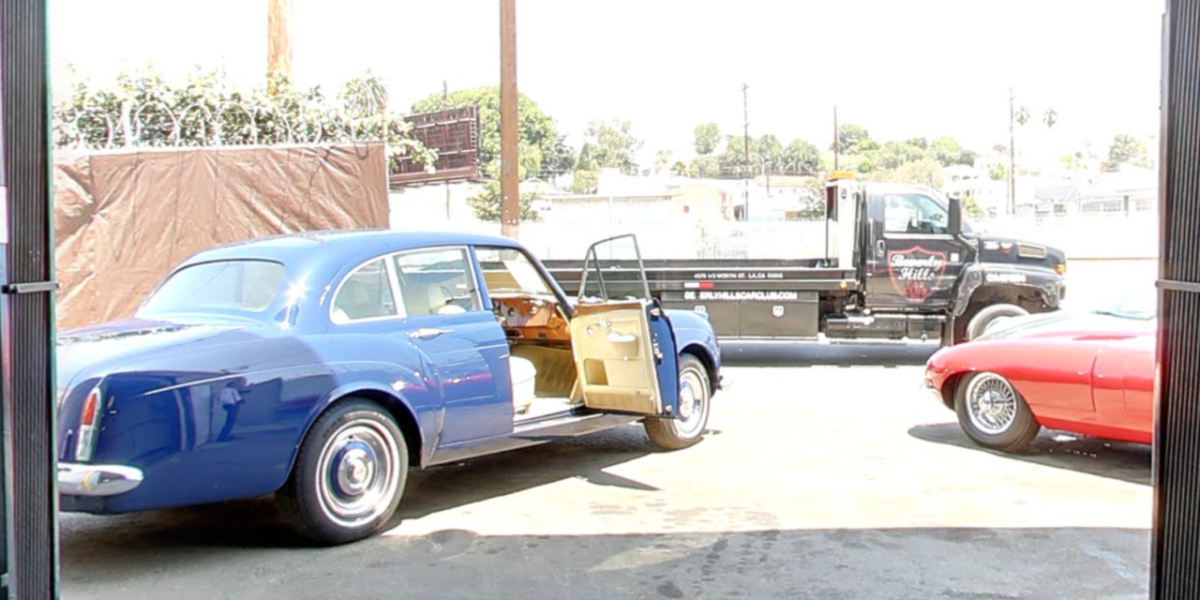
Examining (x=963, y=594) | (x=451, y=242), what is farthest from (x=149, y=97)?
(x=963, y=594)

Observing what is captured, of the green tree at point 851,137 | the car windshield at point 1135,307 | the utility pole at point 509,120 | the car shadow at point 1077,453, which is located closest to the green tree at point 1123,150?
the green tree at point 851,137

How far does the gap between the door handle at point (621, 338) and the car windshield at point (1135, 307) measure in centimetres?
358

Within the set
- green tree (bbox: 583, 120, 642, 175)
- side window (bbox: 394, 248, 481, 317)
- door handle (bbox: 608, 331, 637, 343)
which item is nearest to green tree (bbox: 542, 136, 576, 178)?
green tree (bbox: 583, 120, 642, 175)

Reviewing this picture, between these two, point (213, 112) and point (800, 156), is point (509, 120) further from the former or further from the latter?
point (800, 156)

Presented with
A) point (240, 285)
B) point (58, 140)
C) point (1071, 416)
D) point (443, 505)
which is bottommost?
point (443, 505)

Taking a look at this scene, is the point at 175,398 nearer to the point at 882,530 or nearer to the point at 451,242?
the point at 451,242

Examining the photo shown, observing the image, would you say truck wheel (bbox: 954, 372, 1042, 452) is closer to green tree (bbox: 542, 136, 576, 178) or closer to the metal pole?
the metal pole

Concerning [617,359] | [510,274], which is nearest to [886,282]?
[510,274]

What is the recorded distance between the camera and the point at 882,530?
5500 mm

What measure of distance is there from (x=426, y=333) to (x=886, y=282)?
851 centimetres

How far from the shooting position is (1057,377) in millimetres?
6871

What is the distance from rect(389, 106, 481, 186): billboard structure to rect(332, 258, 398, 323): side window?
10.3 metres

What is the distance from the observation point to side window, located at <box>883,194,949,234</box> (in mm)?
12820

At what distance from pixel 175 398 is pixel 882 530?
370 centimetres
